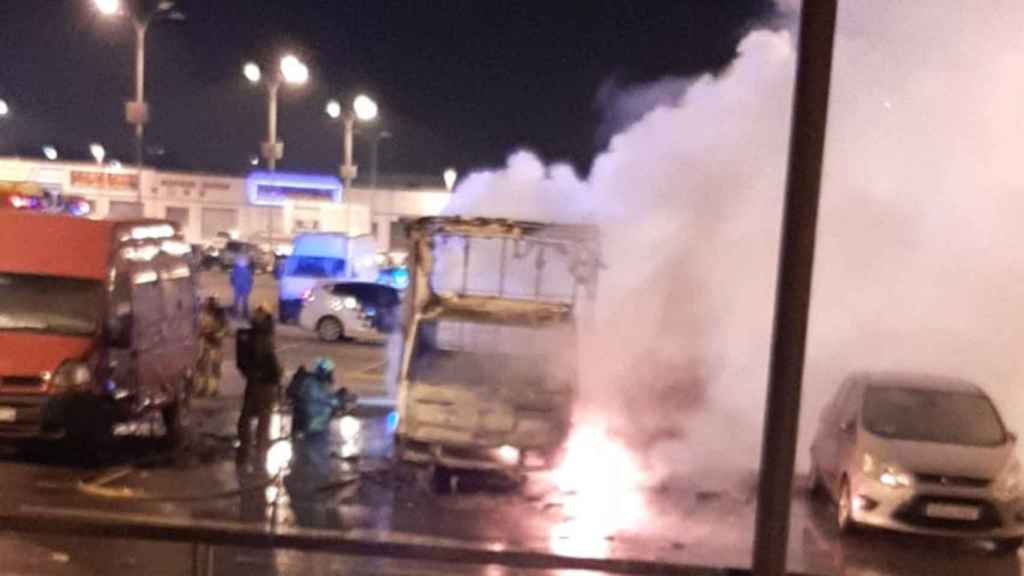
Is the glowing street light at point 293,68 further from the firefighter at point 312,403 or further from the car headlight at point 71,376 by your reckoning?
the car headlight at point 71,376

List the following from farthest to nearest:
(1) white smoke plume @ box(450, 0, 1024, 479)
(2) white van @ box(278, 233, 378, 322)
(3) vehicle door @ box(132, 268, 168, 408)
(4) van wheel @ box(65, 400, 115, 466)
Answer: (2) white van @ box(278, 233, 378, 322) → (1) white smoke plume @ box(450, 0, 1024, 479) → (3) vehicle door @ box(132, 268, 168, 408) → (4) van wheel @ box(65, 400, 115, 466)

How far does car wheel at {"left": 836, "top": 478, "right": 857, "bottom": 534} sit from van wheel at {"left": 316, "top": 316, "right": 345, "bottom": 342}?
60.8 ft

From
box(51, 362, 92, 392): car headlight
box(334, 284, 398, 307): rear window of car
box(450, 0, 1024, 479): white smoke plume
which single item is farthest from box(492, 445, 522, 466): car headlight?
box(334, 284, 398, 307): rear window of car

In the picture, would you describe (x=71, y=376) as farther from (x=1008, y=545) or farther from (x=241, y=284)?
(x=241, y=284)

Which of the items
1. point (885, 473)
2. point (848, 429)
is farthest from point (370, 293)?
point (885, 473)

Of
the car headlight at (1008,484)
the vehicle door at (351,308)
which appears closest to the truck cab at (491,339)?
the car headlight at (1008,484)

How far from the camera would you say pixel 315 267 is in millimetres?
34875

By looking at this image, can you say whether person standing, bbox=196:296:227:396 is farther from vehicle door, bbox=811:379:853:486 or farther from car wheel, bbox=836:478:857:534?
car wheel, bbox=836:478:857:534

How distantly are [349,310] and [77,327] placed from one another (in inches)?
617

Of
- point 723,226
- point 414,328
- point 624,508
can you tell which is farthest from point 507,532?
point 723,226

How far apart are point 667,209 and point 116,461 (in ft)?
26.4

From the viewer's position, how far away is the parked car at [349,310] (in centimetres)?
3008

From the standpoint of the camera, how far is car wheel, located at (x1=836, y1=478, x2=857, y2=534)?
42.8 feet

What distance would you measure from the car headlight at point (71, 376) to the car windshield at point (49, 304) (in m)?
0.48
